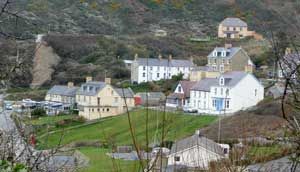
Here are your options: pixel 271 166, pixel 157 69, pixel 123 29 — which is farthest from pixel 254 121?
pixel 123 29

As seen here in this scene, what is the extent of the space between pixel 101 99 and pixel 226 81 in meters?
7.10

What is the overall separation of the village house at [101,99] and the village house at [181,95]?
217 cm

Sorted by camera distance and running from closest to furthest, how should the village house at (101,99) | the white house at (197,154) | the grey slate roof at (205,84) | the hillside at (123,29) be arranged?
the white house at (197,154), the grey slate roof at (205,84), the village house at (101,99), the hillside at (123,29)

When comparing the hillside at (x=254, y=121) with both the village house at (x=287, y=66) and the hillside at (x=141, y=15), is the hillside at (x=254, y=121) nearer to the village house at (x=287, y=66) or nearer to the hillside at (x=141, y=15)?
the village house at (x=287, y=66)

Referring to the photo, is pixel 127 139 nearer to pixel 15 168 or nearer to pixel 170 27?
pixel 15 168

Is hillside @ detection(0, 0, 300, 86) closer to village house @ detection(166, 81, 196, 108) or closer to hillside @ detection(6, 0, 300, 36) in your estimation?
hillside @ detection(6, 0, 300, 36)

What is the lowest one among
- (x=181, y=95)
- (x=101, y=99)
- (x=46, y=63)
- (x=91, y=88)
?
(x=101, y=99)

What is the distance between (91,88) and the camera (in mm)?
36406

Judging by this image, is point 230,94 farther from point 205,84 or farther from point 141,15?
point 141,15

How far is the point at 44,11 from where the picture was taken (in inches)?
2231

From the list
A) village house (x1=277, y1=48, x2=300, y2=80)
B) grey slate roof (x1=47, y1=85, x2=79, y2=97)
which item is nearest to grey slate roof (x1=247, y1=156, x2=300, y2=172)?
village house (x1=277, y1=48, x2=300, y2=80)

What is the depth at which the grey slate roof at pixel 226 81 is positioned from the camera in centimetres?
3234

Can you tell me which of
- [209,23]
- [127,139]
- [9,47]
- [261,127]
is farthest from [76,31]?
[9,47]

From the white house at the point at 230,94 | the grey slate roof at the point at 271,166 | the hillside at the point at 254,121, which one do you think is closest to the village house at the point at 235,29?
the white house at the point at 230,94
